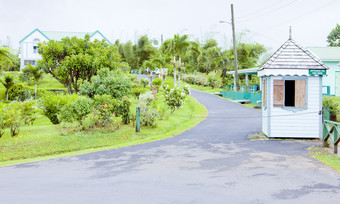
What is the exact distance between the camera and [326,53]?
32.8 meters

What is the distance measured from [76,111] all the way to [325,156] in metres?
10.9

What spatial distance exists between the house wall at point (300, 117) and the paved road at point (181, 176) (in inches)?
35.7

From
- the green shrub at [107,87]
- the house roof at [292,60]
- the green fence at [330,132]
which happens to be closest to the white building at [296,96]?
the house roof at [292,60]

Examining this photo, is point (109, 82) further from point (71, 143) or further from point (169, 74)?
point (169, 74)

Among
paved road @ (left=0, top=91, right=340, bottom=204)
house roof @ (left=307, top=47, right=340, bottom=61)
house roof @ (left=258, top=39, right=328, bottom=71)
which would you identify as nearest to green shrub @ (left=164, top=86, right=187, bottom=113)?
house roof @ (left=258, top=39, right=328, bottom=71)

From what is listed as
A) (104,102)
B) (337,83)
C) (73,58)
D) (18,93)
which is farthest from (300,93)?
(18,93)

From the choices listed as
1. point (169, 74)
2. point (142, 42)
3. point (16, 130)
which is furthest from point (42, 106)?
point (142, 42)

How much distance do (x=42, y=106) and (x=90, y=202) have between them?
1235 centimetres

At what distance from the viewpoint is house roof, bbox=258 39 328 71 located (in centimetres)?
1351

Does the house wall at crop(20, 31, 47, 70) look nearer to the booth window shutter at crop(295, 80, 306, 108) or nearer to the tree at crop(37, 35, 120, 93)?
the tree at crop(37, 35, 120, 93)

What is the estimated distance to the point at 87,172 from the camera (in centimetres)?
878

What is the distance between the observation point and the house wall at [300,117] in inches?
531

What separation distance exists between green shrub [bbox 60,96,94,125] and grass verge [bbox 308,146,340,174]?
9.99 m

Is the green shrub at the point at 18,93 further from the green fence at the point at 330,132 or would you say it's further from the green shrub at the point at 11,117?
the green fence at the point at 330,132
